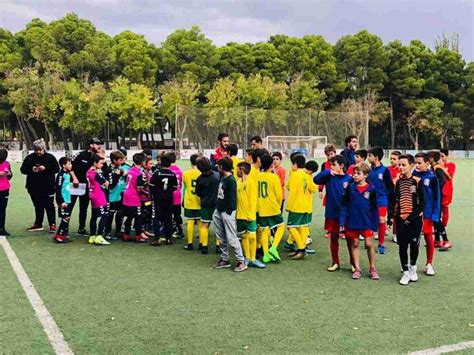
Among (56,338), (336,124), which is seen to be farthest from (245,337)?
(336,124)

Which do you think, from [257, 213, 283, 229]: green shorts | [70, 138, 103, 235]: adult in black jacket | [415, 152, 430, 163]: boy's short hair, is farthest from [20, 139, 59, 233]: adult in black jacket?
[415, 152, 430, 163]: boy's short hair

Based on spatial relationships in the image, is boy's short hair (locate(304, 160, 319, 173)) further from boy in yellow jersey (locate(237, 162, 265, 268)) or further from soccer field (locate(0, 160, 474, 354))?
A: soccer field (locate(0, 160, 474, 354))

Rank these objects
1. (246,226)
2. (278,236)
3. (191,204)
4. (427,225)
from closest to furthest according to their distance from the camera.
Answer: (427,225) → (246,226) → (278,236) → (191,204)

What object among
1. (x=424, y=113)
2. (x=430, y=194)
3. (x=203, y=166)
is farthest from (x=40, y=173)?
(x=424, y=113)

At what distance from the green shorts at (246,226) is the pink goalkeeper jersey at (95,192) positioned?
249cm

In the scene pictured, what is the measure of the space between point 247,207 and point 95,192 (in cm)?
269

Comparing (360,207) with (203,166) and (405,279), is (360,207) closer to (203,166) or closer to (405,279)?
(405,279)

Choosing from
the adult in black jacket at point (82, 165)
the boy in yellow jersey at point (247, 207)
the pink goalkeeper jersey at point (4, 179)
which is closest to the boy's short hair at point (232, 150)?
the boy in yellow jersey at point (247, 207)

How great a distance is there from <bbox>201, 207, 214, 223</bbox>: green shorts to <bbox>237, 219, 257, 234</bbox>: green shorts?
0.76 metres

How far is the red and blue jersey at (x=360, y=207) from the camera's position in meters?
6.18

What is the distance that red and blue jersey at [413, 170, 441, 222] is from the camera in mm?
6615

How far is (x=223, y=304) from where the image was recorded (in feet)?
17.4

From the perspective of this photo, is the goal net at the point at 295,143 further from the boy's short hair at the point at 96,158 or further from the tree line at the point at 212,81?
the boy's short hair at the point at 96,158

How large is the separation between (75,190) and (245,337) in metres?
4.99
